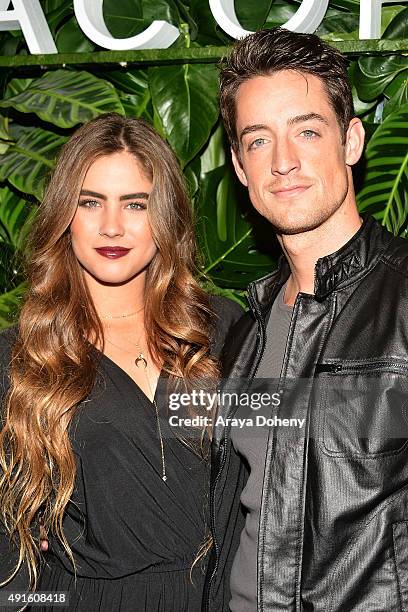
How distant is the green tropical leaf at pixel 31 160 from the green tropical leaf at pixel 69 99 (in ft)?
0.41

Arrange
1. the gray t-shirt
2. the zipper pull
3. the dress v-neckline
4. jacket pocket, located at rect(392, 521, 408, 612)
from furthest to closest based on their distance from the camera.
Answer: the dress v-neckline
the gray t-shirt
the zipper pull
jacket pocket, located at rect(392, 521, 408, 612)

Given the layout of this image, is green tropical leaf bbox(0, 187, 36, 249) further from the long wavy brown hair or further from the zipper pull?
the zipper pull

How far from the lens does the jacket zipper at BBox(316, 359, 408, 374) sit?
1.82 metres

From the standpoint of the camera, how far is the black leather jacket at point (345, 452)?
1.79 meters

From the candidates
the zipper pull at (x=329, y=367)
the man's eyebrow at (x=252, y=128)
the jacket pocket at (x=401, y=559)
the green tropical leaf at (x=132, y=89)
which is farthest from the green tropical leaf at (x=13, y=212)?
the jacket pocket at (x=401, y=559)

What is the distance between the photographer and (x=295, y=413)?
1.96 m

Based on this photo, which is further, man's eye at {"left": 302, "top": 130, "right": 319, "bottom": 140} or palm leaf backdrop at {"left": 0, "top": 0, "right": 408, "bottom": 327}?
palm leaf backdrop at {"left": 0, "top": 0, "right": 408, "bottom": 327}

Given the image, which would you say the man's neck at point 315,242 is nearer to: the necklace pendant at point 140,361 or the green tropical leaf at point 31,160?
the necklace pendant at point 140,361

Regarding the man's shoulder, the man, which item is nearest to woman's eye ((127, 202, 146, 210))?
the man

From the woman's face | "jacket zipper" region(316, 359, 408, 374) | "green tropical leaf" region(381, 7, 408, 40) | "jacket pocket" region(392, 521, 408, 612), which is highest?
"green tropical leaf" region(381, 7, 408, 40)

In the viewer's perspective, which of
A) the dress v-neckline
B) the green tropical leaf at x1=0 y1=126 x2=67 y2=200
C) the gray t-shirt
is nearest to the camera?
the gray t-shirt

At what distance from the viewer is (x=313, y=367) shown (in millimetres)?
1962

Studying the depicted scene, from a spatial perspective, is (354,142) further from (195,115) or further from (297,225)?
(195,115)

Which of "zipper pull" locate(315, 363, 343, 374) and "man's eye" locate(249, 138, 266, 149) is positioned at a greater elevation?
"man's eye" locate(249, 138, 266, 149)
